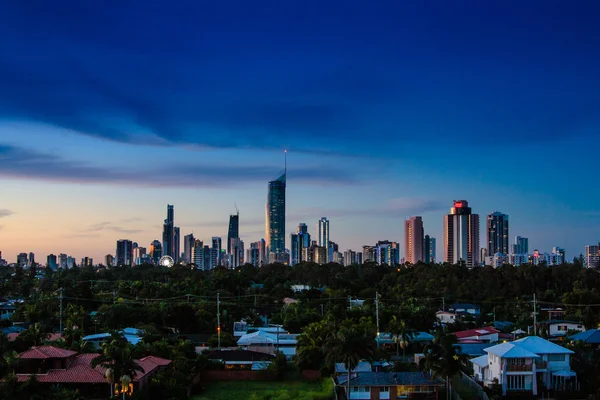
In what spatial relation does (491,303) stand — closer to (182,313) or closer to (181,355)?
(182,313)

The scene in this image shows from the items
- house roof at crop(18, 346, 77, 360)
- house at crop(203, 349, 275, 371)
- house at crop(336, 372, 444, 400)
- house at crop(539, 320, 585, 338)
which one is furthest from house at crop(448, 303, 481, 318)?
house roof at crop(18, 346, 77, 360)

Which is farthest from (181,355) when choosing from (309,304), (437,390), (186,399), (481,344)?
(309,304)

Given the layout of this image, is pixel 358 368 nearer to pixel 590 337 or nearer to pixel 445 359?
pixel 445 359

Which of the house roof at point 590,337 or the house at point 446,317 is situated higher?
the house roof at point 590,337

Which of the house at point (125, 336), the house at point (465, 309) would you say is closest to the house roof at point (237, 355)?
the house at point (125, 336)

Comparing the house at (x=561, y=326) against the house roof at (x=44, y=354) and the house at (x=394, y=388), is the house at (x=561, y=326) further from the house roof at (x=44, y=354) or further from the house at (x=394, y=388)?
the house roof at (x=44, y=354)

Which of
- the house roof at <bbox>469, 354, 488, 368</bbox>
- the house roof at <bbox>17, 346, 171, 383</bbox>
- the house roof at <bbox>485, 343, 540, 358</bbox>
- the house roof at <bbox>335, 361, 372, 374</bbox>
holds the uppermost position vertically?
the house roof at <bbox>485, 343, 540, 358</bbox>

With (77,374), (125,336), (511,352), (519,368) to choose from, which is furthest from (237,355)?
(519,368)

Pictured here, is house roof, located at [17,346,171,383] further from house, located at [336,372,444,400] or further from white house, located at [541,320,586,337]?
white house, located at [541,320,586,337]
